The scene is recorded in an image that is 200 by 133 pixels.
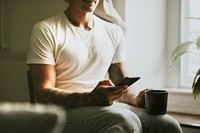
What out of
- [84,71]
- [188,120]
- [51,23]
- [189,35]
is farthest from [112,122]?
[189,35]

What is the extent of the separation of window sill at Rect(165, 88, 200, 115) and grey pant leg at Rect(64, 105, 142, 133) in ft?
2.78

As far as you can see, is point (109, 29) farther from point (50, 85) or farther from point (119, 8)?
point (50, 85)

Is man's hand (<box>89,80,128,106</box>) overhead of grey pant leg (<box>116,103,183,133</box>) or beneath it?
overhead

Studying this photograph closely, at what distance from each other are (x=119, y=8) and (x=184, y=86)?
66 cm

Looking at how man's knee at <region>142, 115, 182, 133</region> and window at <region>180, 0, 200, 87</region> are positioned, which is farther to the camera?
window at <region>180, 0, 200, 87</region>

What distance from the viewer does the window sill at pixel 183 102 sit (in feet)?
5.82

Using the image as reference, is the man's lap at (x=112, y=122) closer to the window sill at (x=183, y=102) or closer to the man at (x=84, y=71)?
the man at (x=84, y=71)

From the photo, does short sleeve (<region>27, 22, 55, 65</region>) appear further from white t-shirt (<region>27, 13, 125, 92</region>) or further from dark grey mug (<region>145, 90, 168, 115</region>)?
dark grey mug (<region>145, 90, 168, 115</region>)

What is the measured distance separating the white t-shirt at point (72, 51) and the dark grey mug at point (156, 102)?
273 millimetres

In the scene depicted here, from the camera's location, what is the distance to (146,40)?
72.8 inches

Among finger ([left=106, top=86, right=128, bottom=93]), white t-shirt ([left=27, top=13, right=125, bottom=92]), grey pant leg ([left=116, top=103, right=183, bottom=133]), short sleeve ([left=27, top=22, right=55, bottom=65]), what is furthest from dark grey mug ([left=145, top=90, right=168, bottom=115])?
short sleeve ([left=27, top=22, right=55, bottom=65])

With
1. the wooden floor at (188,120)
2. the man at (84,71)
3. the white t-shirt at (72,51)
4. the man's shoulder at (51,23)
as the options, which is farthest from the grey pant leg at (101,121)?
the wooden floor at (188,120)

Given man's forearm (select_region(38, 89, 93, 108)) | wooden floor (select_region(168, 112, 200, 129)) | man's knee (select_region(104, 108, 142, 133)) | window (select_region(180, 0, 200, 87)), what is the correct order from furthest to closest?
window (select_region(180, 0, 200, 87)) → wooden floor (select_region(168, 112, 200, 129)) → man's forearm (select_region(38, 89, 93, 108)) → man's knee (select_region(104, 108, 142, 133))

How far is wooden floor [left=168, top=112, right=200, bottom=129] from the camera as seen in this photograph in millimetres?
1450
